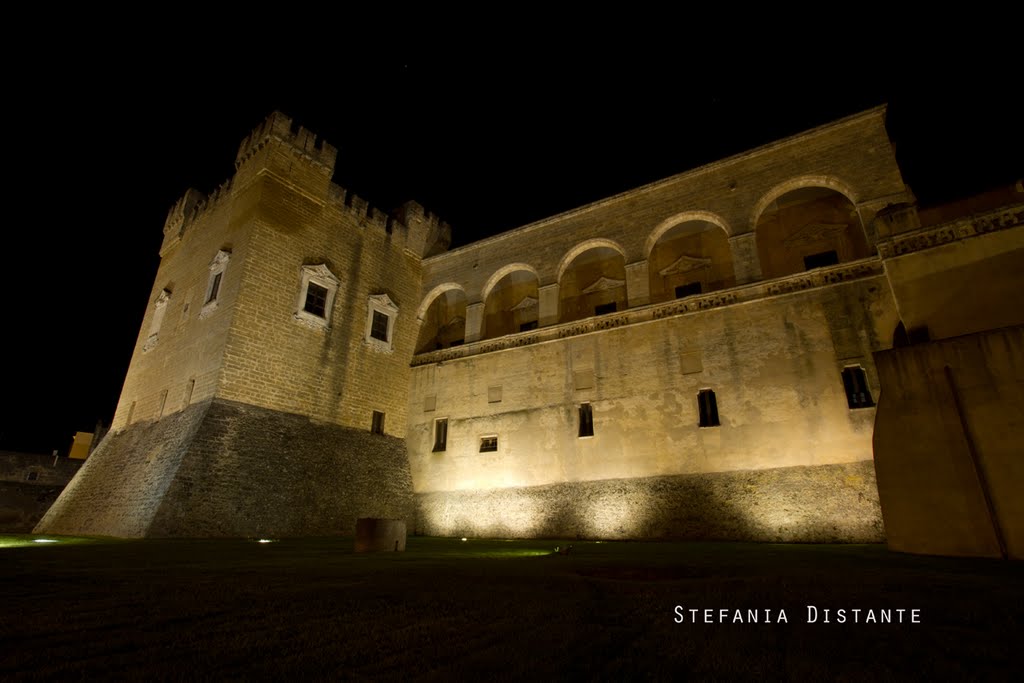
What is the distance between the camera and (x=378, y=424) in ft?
63.7

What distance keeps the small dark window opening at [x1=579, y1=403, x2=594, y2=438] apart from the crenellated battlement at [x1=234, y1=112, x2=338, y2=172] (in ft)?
45.5

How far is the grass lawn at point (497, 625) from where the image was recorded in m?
2.56

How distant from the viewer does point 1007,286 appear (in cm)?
977

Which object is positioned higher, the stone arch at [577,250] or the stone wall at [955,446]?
the stone arch at [577,250]

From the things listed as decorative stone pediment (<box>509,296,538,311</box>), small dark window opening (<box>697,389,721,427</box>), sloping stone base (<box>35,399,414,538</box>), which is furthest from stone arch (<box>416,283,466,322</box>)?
small dark window opening (<box>697,389,721,427</box>)

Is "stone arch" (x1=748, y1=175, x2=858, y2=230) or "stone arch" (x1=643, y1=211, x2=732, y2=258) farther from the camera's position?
"stone arch" (x1=643, y1=211, x2=732, y2=258)

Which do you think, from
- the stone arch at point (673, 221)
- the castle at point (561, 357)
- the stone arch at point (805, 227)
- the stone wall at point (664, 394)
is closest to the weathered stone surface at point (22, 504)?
the castle at point (561, 357)

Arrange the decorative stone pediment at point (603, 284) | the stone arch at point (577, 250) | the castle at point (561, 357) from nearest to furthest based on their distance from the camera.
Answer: the castle at point (561, 357) < the stone arch at point (577, 250) < the decorative stone pediment at point (603, 284)

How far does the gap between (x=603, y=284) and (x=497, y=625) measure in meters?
17.6

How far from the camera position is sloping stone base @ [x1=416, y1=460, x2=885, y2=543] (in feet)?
40.2

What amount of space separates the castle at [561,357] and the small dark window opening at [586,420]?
2.0 inches

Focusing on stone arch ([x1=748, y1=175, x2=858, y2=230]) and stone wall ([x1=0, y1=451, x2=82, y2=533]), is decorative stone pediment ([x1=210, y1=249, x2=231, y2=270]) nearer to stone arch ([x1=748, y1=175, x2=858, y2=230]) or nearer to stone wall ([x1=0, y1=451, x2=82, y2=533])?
stone wall ([x1=0, y1=451, x2=82, y2=533])

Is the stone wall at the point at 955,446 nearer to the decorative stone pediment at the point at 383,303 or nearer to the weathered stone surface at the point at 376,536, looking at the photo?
the weathered stone surface at the point at 376,536

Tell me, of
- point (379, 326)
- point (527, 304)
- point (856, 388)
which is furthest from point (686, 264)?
point (379, 326)
